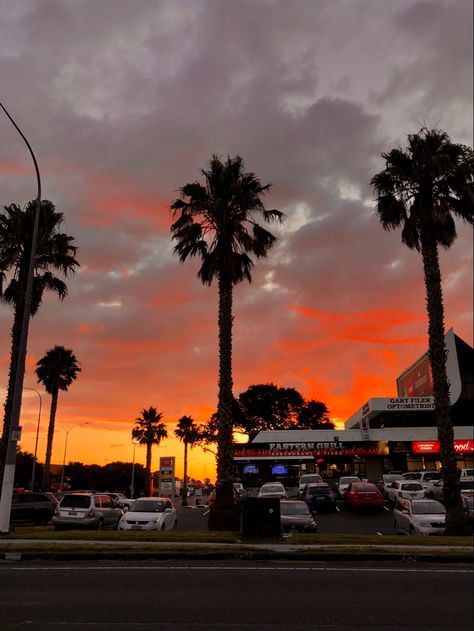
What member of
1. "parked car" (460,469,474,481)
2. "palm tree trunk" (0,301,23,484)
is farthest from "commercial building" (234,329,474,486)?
"palm tree trunk" (0,301,23,484)

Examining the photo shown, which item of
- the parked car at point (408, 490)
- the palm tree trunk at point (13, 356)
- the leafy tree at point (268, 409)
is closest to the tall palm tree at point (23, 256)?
the palm tree trunk at point (13, 356)

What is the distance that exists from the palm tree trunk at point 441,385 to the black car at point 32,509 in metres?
18.3

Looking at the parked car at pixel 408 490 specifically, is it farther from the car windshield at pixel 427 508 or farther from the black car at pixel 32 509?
the black car at pixel 32 509

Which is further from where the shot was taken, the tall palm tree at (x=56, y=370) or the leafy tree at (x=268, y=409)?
the leafy tree at (x=268, y=409)

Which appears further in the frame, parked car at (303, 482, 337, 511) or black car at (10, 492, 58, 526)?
parked car at (303, 482, 337, 511)

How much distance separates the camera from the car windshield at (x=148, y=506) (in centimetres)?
2200

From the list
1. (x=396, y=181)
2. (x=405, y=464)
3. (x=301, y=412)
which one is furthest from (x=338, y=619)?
(x=301, y=412)

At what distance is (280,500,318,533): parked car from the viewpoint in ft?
65.5

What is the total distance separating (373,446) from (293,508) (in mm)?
37893

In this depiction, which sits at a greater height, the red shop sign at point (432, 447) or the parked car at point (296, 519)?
the red shop sign at point (432, 447)

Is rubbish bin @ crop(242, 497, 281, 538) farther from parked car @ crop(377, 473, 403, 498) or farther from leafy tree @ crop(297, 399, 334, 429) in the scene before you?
leafy tree @ crop(297, 399, 334, 429)

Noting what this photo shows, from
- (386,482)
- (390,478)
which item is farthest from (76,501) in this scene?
(390,478)

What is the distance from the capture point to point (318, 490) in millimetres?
32562

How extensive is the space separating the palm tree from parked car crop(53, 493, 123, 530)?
14071 mm
